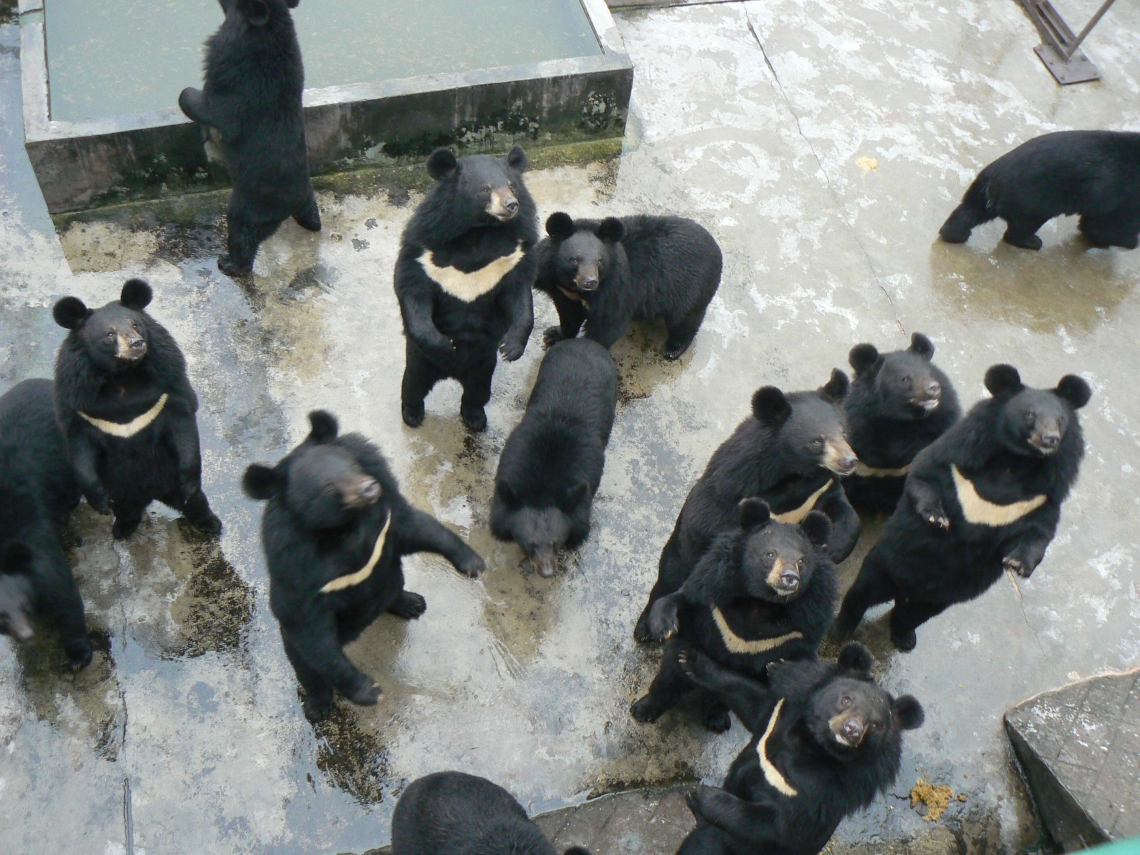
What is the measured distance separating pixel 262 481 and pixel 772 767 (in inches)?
80.8

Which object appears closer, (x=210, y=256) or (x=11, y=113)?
(x=210, y=256)

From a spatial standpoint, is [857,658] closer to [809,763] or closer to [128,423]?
[809,763]

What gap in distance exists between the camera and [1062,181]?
6000 millimetres

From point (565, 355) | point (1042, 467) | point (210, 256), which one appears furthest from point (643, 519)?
point (210, 256)

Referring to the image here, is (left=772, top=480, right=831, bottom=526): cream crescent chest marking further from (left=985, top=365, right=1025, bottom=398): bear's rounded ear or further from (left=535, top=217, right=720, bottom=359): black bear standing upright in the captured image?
(left=535, top=217, right=720, bottom=359): black bear standing upright

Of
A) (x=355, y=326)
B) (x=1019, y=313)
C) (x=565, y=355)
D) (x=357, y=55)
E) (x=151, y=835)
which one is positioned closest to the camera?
(x=151, y=835)

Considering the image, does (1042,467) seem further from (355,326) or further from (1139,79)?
(1139,79)

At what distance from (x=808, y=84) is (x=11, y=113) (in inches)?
209

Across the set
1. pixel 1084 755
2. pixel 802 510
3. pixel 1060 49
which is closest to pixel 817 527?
pixel 802 510

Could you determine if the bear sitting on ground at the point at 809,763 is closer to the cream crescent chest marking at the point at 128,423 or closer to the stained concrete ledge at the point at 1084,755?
the stained concrete ledge at the point at 1084,755

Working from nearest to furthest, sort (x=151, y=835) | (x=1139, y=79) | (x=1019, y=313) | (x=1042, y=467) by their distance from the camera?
(x=151, y=835), (x=1042, y=467), (x=1019, y=313), (x=1139, y=79)

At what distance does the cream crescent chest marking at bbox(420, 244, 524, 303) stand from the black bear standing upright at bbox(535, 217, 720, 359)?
1.65ft

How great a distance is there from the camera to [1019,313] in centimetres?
607

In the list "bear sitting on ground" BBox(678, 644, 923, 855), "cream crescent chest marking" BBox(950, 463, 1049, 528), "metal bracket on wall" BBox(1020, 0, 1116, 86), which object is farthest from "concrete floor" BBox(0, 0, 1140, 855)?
"cream crescent chest marking" BBox(950, 463, 1049, 528)
